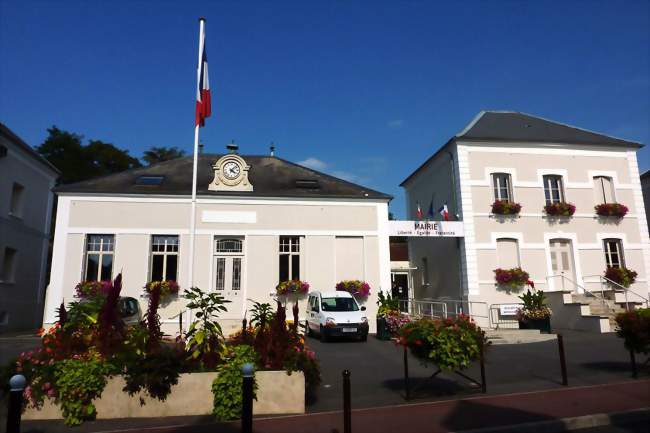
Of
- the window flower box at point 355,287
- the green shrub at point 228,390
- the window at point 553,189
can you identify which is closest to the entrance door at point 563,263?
the window at point 553,189

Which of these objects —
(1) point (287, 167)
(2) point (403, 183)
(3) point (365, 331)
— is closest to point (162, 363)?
(3) point (365, 331)

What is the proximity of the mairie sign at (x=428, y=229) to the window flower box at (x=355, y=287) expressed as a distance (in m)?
2.54

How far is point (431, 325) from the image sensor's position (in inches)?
309

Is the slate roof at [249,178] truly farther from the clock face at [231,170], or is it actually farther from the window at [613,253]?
the window at [613,253]

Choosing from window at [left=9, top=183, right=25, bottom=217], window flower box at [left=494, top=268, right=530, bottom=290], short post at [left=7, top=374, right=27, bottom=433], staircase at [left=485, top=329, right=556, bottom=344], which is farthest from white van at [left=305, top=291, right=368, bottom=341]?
window at [left=9, top=183, right=25, bottom=217]

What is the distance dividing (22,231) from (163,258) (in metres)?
8.87

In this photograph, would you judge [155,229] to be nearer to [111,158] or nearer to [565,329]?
[565,329]

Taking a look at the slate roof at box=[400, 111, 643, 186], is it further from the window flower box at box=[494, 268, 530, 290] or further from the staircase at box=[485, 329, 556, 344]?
the staircase at box=[485, 329, 556, 344]

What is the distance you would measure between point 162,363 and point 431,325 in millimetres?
4467

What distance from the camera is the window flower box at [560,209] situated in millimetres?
19547

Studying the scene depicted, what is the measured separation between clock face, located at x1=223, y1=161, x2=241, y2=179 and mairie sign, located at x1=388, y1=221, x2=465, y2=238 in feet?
22.8

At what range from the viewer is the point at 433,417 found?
6.60 metres

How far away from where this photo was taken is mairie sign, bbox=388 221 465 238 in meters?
19.0

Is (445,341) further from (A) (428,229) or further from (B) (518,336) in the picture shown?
(A) (428,229)
